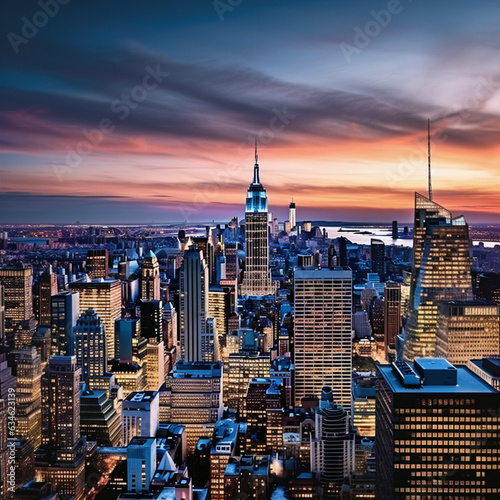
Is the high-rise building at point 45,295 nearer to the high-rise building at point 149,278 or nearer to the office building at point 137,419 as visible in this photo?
the high-rise building at point 149,278

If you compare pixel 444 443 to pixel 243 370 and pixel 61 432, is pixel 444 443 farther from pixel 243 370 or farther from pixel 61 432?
pixel 243 370

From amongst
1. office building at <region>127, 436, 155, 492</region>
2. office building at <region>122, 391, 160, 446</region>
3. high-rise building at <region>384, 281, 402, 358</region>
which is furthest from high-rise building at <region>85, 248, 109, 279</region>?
office building at <region>127, 436, 155, 492</region>

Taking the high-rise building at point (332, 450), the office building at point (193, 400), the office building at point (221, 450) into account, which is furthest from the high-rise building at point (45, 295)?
the high-rise building at point (332, 450)

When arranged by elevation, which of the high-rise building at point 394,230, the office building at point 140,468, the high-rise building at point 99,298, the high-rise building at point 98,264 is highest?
the high-rise building at point 394,230

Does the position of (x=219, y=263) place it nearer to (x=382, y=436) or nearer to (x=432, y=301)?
(x=432, y=301)

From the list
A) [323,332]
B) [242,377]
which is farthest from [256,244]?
[242,377]

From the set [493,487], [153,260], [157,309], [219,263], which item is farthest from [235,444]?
[219,263]
